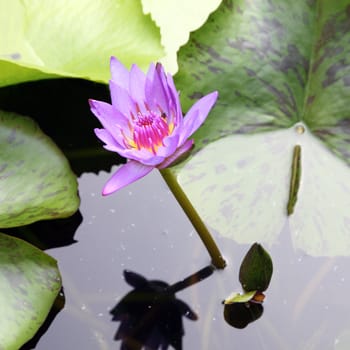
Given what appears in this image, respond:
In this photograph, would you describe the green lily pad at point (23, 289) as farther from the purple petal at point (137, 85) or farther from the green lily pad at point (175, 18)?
the green lily pad at point (175, 18)

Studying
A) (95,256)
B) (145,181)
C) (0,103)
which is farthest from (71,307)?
(0,103)

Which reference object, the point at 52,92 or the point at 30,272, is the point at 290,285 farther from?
the point at 52,92

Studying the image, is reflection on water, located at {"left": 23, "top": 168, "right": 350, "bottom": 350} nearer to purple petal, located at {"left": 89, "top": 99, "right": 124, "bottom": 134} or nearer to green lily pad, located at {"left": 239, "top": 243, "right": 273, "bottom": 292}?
green lily pad, located at {"left": 239, "top": 243, "right": 273, "bottom": 292}

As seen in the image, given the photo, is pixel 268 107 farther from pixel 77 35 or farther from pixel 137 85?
pixel 77 35


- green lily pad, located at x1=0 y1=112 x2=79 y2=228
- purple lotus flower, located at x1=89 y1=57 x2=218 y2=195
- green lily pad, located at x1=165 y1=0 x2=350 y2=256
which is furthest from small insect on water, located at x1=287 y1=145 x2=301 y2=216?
green lily pad, located at x1=0 y1=112 x2=79 y2=228

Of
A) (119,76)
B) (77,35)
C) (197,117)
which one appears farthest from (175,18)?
(197,117)
